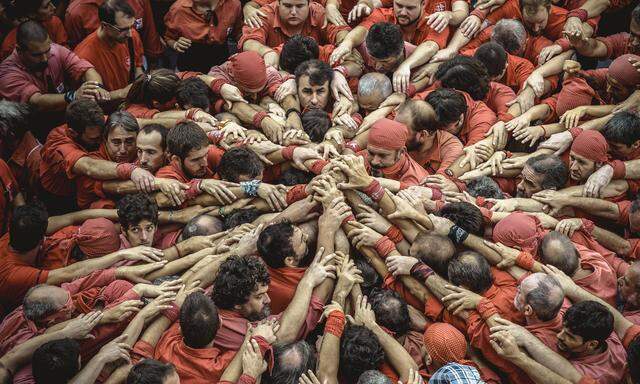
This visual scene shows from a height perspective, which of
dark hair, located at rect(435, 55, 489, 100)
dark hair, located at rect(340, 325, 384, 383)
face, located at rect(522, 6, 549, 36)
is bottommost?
dark hair, located at rect(340, 325, 384, 383)

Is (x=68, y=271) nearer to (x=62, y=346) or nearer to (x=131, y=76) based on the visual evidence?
(x=62, y=346)

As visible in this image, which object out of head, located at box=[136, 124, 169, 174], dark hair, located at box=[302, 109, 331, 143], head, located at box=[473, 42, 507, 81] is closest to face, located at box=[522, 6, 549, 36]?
head, located at box=[473, 42, 507, 81]

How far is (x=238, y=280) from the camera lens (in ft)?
16.9

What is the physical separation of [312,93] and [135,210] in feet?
7.24

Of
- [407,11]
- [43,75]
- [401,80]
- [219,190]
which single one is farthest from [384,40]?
[43,75]

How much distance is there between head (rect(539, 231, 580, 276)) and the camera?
5.50 metres

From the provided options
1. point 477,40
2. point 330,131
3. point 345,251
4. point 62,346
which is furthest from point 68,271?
point 477,40

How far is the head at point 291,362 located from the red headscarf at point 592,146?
9.83 ft

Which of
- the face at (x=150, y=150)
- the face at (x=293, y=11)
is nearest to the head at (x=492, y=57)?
the face at (x=293, y=11)

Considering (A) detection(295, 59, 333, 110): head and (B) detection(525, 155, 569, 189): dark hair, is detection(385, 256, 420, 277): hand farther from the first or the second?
(A) detection(295, 59, 333, 110): head

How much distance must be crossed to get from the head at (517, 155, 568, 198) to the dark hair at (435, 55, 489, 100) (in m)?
1.09

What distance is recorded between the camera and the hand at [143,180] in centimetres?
620

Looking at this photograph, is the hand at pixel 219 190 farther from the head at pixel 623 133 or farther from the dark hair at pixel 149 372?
the head at pixel 623 133

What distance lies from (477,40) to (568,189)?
233 centimetres
